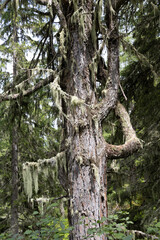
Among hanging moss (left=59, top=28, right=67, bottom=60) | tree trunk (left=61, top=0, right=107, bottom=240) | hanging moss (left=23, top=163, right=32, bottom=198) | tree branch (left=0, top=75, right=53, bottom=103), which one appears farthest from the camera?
tree branch (left=0, top=75, right=53, bottom=103)

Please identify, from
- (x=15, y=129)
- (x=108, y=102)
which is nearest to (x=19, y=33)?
(x=15, y=129)

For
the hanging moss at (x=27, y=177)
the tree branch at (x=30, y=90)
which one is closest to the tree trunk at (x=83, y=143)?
the tree branch at (x=30, y=90)

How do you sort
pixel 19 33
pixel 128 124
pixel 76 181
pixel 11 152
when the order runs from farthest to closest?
pixel 19 33, pixel 11 152, pixel 128 124, pixel 76 181

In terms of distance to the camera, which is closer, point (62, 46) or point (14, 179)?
point (62, 46)

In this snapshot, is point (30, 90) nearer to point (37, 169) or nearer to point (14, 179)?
point (37, 169)

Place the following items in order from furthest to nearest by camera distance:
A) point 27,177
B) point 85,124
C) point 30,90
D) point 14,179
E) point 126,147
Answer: point 14,179
point 30,90
point 126,147
point 85,124
point 27,177

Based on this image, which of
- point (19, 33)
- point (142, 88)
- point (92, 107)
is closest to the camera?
point (92, 107)

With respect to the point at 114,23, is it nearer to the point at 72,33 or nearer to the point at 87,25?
the point at 87,25

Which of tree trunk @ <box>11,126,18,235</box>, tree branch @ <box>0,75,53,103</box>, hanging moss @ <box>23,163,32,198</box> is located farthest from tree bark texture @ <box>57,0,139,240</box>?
tree trunk @ <box>11,126,18,235</box>

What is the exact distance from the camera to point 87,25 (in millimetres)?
4250

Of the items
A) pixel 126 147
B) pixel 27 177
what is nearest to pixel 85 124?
pixel 126 147

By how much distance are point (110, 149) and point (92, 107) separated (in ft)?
2.35

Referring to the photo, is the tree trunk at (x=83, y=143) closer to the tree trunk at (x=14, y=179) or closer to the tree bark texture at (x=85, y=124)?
the tree bark texture at (x=85, y=124)

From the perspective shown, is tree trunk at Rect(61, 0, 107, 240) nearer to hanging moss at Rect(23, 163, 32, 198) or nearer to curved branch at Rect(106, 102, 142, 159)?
curved branch at Rect(106, 102, 142, 159)
